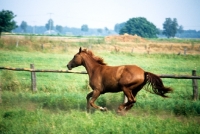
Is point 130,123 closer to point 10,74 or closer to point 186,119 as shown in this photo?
point 186,119

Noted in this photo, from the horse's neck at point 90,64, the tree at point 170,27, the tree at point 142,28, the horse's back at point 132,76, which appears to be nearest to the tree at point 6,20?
the horse's neck at point 90,64

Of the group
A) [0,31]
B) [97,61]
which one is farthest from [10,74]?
[0,31]

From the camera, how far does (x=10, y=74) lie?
1122 centimetres

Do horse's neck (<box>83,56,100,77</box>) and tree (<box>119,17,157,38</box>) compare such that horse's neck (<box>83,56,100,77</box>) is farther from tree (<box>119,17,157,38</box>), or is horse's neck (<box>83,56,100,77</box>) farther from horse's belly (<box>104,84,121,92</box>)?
tree (<box>119,17,157,38</box>)

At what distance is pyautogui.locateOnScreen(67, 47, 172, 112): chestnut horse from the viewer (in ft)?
23.5

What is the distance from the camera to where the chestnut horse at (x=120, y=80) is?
716cm

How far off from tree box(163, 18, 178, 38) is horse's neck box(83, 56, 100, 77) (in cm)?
6542

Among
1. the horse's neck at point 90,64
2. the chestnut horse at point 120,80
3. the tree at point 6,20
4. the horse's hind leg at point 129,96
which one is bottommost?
the horse's hind leg at point 129,96

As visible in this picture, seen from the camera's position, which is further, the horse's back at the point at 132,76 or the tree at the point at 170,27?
the tree at the point at 170,27

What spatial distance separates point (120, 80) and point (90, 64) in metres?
1.28

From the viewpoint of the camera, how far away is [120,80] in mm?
7285

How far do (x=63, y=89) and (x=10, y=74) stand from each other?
7.78 ft

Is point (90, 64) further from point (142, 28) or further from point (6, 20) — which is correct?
point (142, 28)

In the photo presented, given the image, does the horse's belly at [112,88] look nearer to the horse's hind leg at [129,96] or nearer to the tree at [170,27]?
the horse's hind leg at [129,96]
